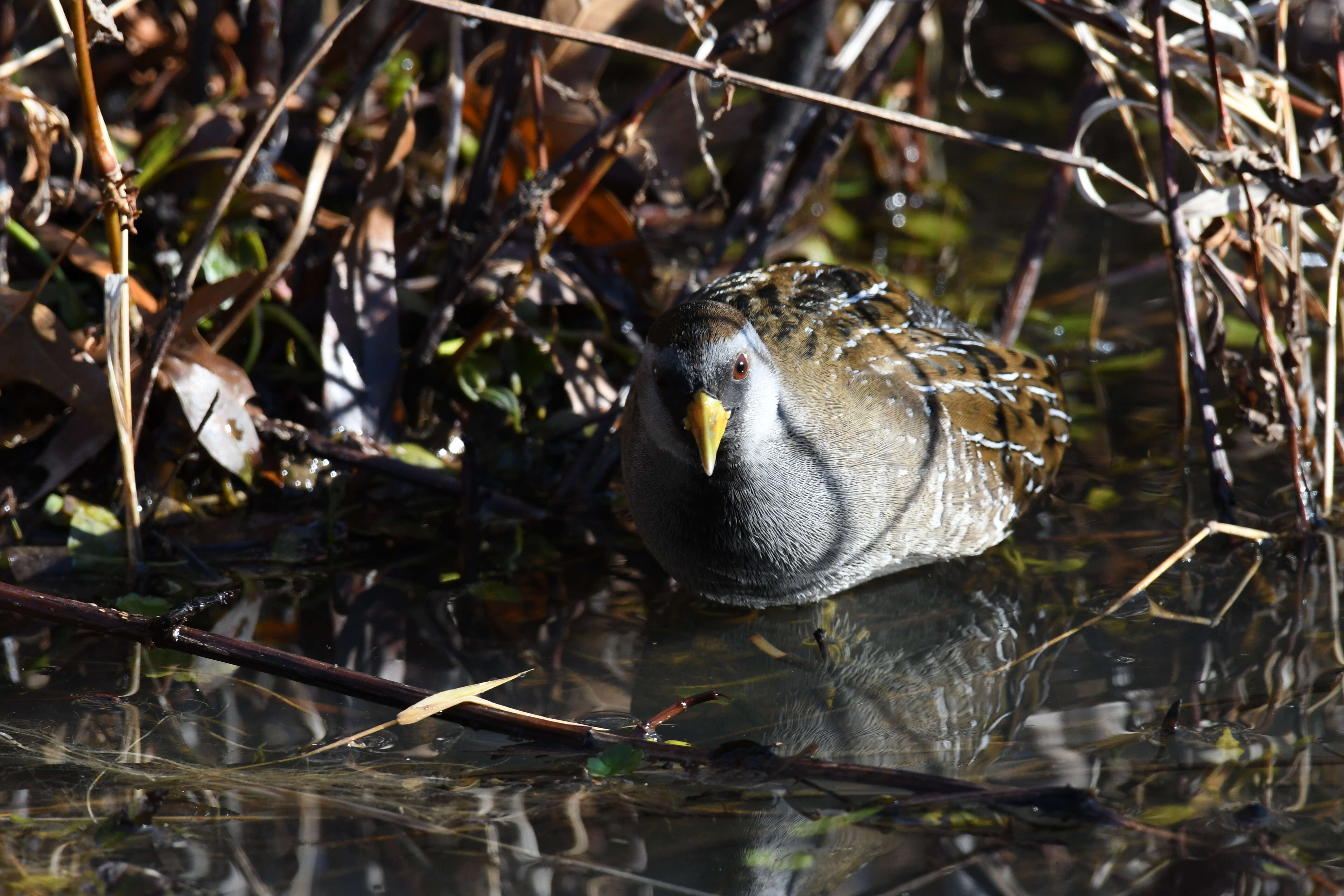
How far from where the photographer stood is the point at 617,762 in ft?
8.16

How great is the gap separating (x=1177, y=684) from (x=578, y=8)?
3.03m

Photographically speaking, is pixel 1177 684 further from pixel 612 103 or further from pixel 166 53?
pixel 166 53

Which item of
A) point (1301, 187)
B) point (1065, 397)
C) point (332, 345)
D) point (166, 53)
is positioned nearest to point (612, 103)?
point (166, 53)

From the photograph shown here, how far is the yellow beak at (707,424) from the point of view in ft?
9.22

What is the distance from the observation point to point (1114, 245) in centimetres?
509

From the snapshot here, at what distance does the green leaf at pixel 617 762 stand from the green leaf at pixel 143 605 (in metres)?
1.39

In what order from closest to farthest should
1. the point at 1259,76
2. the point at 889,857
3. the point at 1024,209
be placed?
the point at 889,857 < the point at 1259,76 < the point at 1024,209

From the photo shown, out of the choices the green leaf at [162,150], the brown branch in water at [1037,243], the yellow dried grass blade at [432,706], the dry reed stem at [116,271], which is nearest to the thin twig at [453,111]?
the green leaf at [162,150]

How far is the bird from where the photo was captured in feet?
9.66

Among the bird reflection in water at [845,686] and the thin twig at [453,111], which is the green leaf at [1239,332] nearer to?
the bird reflection in water at [845,686]

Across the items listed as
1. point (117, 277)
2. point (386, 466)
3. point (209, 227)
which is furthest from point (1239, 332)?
point (117, 277)

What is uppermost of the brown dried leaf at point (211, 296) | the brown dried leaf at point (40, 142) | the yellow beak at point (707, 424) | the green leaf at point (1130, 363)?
the brown dried leaf at point (40, 142)

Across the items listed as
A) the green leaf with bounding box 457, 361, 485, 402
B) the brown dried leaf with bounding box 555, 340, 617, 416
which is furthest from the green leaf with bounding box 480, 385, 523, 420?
the brown dried leaf with bounding box 555, 340, 617, 416

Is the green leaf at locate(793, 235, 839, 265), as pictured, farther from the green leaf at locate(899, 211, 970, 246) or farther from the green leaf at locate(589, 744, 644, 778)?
the green leaf at locate(589, 744, 644, 778)
